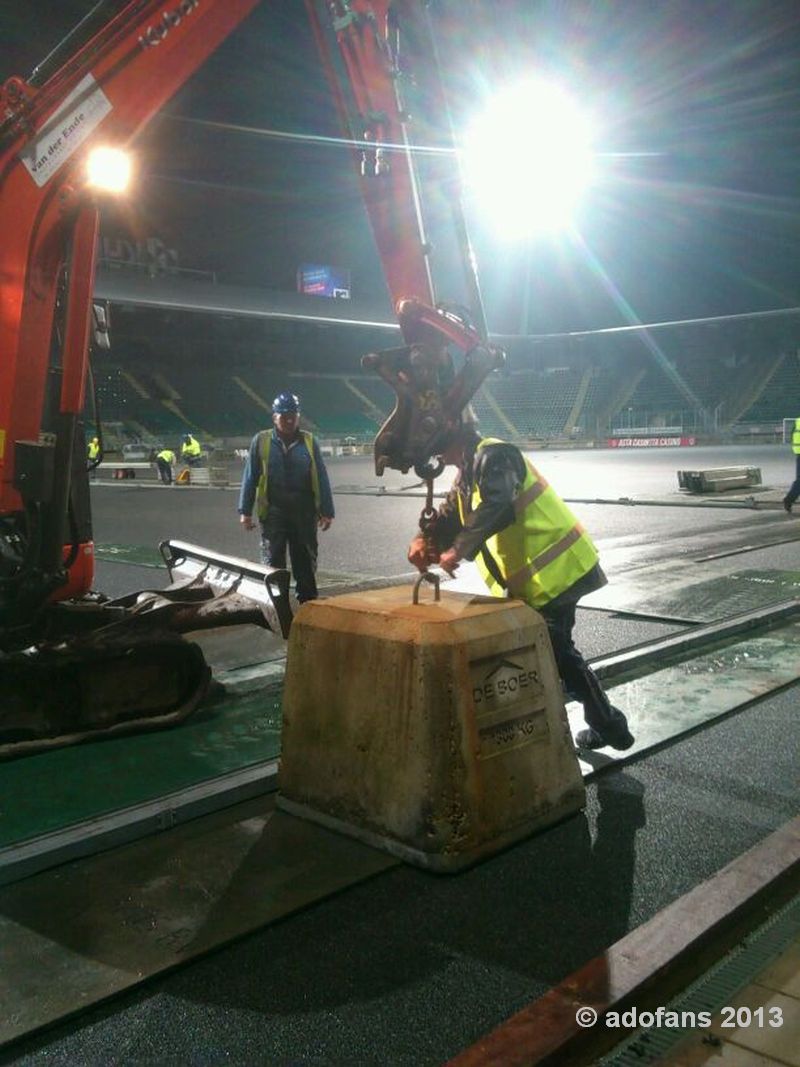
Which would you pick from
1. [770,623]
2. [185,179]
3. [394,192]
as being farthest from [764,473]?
[185,179]

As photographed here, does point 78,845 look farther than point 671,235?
No

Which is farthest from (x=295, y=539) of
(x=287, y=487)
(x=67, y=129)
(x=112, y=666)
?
(x=67, y=129)

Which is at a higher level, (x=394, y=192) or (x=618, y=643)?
(x=394, y=192)

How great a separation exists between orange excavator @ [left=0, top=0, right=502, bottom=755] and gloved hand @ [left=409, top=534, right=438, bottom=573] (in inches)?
14.2

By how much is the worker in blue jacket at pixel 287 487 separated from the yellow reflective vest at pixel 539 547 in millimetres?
3059

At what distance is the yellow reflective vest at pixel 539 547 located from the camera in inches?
154

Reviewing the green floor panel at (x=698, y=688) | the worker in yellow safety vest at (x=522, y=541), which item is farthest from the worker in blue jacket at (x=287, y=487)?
the worker in yellow safety vest at (x=522, y=541)

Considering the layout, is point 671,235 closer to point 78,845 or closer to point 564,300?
point 564,300

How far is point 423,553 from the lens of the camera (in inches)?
154

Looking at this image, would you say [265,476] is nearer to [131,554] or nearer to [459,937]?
[459,937]

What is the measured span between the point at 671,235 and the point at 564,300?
10.3 meters

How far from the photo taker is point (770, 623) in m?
Answer: 6.62

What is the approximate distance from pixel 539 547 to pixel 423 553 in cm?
51

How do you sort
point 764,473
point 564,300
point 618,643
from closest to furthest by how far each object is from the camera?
point 618,643, point 764,473, point 564,300
